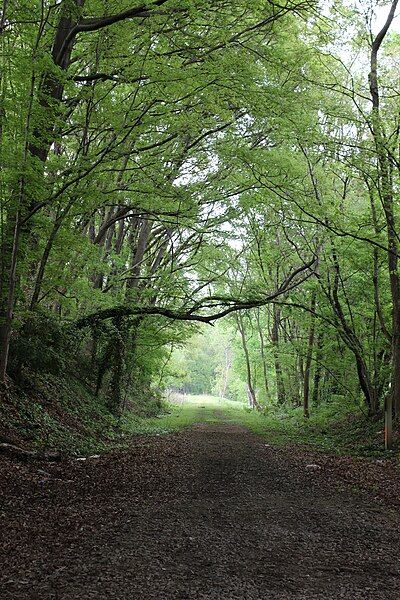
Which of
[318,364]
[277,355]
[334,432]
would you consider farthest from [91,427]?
[277,355]

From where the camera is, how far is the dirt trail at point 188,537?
3352 mm

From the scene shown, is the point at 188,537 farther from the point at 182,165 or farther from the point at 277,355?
the point at 277,355

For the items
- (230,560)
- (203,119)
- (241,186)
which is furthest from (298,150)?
(230,560)

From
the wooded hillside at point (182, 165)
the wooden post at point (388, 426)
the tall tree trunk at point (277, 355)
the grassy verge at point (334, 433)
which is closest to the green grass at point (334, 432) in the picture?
the grassy verge at point (334, 433)

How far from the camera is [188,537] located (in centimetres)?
448

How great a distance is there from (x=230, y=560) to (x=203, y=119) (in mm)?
9181

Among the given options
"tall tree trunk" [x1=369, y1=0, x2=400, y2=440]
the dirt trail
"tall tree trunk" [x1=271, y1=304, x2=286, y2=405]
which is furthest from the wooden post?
"tall tree trunk" [x1=271, y1=304, x2=286, y2=405]

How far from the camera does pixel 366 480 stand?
7906 millimetres

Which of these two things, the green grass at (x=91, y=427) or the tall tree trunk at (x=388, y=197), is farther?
the tall tree trunk at (x=388, y=197)

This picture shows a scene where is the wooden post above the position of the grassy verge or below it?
above

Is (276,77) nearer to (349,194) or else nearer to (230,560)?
(349,194)

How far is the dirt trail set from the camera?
335cm

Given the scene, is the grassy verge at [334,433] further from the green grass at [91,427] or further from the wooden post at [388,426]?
the wooden post at [388,426]

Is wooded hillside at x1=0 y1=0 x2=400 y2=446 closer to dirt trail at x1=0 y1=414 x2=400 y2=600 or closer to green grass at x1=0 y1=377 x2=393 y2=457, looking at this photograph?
green grass at x1=0 y1=377 x2=393 y2=457
